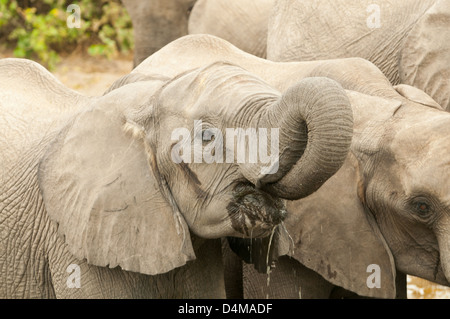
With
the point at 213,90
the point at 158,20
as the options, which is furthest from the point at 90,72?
the point at 213,90

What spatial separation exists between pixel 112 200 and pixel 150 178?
0.52 ft

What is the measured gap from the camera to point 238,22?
745cm

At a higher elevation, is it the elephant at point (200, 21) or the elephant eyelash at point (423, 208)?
the elephant at point (200, 21)

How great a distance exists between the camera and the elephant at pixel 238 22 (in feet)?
23.9

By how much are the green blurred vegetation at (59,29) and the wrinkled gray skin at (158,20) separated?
259cm

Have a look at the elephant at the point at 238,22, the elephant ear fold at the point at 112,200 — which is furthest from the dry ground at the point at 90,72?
the elephant ear fold at the point at 112,200

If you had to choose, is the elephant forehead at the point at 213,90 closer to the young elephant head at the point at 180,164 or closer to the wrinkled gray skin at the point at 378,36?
the young elephant head at the point at 180,164

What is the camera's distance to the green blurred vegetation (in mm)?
10922

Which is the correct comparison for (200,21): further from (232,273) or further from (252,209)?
(252,209)

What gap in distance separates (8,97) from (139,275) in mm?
1049

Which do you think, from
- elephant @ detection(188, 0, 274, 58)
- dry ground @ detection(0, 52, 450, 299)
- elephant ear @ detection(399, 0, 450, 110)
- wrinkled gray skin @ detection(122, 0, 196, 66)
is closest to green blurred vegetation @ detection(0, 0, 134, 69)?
dry ground @ detection(0, 52, 450, 299)

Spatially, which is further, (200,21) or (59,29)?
(59,29)

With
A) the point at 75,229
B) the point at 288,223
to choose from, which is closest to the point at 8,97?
the point at 75,229
